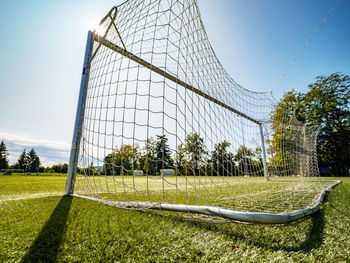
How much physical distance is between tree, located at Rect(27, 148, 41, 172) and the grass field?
5509 cm

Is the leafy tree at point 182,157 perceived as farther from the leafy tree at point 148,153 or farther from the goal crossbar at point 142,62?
the goal crossbar at point 142,62

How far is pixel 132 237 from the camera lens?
0.82 metres

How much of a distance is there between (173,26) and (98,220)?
231 cm

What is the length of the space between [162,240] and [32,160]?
203ft

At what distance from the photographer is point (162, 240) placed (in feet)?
2.63

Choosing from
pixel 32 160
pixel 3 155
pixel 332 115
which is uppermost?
pixel 332 115

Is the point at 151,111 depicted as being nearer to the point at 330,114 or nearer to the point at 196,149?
the point at 196,149

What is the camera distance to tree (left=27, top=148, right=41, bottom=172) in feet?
138

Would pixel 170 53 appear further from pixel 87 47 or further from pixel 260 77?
pixel 260 77

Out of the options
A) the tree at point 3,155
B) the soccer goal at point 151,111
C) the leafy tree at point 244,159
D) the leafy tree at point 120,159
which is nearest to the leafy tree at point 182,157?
the soccer goal at point 151,111

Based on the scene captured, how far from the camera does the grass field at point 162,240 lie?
65cm

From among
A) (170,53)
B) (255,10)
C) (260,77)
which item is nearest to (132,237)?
(170,53)

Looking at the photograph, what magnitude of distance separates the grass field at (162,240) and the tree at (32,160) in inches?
2169

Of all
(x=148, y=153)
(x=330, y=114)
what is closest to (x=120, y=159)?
(x=148, y=153)
